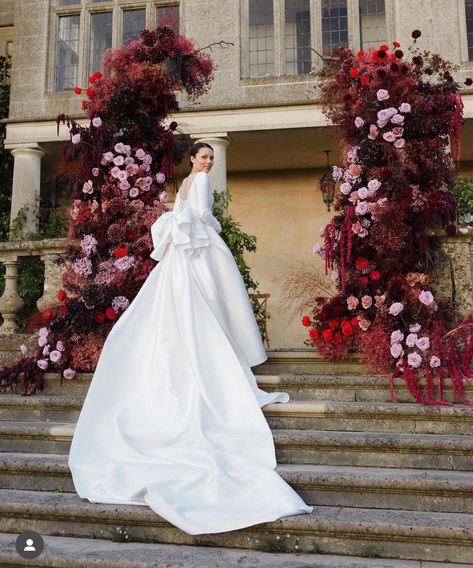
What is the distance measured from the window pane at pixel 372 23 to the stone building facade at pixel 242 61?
0.02 metres

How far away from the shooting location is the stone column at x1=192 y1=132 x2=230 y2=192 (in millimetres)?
9070

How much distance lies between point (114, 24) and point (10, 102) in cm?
246

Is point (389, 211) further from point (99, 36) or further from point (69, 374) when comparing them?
point (99, 36)

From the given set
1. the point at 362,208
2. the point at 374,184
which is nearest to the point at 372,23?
the point at 374,184

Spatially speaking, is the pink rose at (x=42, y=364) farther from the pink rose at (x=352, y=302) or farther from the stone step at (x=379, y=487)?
the pink rose at (x=352, y=302)

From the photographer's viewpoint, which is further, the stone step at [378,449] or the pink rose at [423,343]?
the pink rose at [423,343]

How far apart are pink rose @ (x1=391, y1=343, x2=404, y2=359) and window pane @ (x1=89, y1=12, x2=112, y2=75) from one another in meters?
8.62

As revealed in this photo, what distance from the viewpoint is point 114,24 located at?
1012 cm

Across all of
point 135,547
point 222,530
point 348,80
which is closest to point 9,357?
point 135,547

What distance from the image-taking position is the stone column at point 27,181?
9484 mm

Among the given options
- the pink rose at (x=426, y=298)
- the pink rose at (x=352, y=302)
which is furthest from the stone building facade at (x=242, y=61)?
the pink rose at (x=426, y=298)

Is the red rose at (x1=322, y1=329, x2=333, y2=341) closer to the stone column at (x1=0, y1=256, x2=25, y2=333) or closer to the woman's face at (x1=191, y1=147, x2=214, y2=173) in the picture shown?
the woman's face at (x1=191, y1=147, x2=214, y2=173)

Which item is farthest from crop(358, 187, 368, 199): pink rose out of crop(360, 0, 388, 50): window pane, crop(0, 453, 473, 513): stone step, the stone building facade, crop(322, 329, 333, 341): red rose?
crop(360, 0, 388, 50): window pane

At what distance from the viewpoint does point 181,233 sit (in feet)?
14.0
